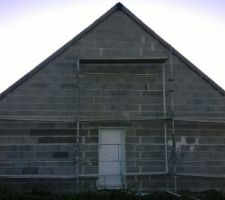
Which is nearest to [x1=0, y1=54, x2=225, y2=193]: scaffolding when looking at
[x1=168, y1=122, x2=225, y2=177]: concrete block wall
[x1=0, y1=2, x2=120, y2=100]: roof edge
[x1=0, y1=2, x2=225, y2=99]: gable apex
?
[x1=168, y1=122, x2=225, y2=177]: concrete block wall

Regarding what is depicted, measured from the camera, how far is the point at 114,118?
1115cm

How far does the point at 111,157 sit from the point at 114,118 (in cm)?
108

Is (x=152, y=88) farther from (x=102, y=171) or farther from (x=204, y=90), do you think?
(x=102, y=171)

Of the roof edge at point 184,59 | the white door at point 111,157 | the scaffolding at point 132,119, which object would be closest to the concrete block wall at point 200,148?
the scaffolding at point 132,119

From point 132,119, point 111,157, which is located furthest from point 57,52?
point 111,157

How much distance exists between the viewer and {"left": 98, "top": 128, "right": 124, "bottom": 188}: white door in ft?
36.2

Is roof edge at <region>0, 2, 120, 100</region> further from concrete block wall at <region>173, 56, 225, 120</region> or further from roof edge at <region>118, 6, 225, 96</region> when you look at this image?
concrete block wall at <region>173, 56, 225, 120</region>

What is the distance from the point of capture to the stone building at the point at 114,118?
35.7 feet

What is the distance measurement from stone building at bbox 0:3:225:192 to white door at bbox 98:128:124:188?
0.03 metres

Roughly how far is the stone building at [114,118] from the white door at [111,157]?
27 mm

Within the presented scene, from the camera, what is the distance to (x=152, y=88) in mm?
11484

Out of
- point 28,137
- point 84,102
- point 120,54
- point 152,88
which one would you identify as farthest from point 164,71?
point 28,137

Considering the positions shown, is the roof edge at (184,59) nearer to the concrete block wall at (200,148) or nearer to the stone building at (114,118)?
the stone building at (114,118)

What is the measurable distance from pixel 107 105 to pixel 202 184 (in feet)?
11.1
